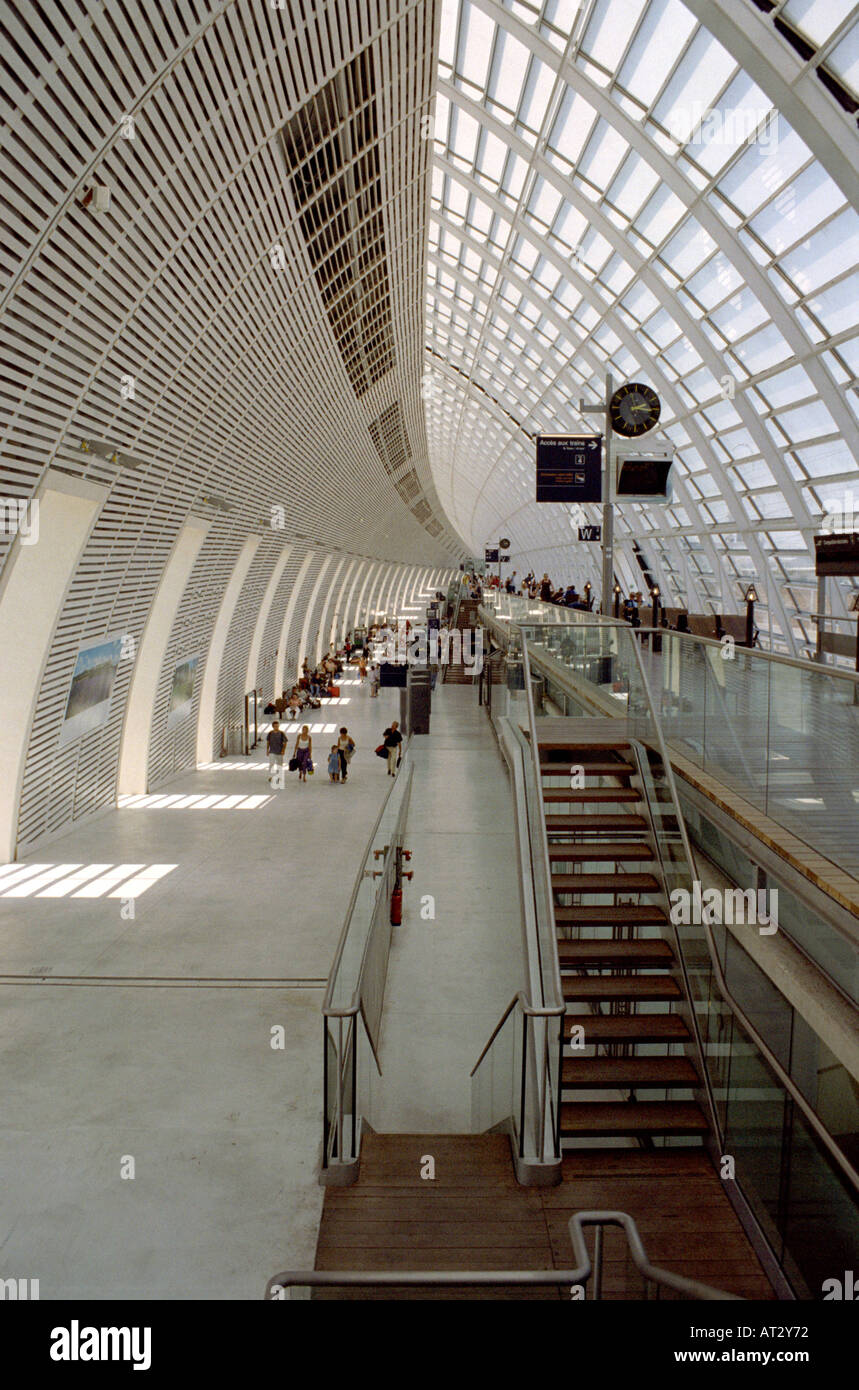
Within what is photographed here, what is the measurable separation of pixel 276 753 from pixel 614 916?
45.9 feet

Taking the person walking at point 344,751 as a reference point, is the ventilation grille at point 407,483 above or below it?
above

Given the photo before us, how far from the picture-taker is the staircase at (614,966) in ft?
A: 23.1

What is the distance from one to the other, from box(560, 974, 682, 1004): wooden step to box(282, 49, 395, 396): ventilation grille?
32.8 feet

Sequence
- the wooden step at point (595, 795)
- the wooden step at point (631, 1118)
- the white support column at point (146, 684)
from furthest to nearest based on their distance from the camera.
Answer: the white support column at point (146, 684) → the wooden step at point (595, 795) → the wooden step at point (631, 1118)

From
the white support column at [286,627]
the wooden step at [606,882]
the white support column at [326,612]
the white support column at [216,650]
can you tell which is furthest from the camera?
the white support column at [326,612]

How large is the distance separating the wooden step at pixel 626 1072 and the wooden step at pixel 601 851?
2.07 m

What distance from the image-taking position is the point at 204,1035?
327 inches

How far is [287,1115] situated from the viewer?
274 inches

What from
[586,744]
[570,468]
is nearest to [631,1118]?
[586,744]

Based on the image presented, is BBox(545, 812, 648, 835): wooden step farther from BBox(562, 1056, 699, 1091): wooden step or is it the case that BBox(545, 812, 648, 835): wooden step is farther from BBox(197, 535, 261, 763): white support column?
BBox(197, 535, 261, 763): white support column

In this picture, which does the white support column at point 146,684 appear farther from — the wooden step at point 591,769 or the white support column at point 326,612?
the white support column at point 326,612

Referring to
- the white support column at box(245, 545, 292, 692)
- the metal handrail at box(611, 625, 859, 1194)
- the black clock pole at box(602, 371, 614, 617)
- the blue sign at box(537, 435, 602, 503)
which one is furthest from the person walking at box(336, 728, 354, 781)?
the metal handrail at box(611, 625, 859, 1194)

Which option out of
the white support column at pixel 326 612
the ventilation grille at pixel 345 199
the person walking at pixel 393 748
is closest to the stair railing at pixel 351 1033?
the ventilation grille at pixel 345 199

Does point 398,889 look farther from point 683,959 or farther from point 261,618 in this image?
point 261,618
